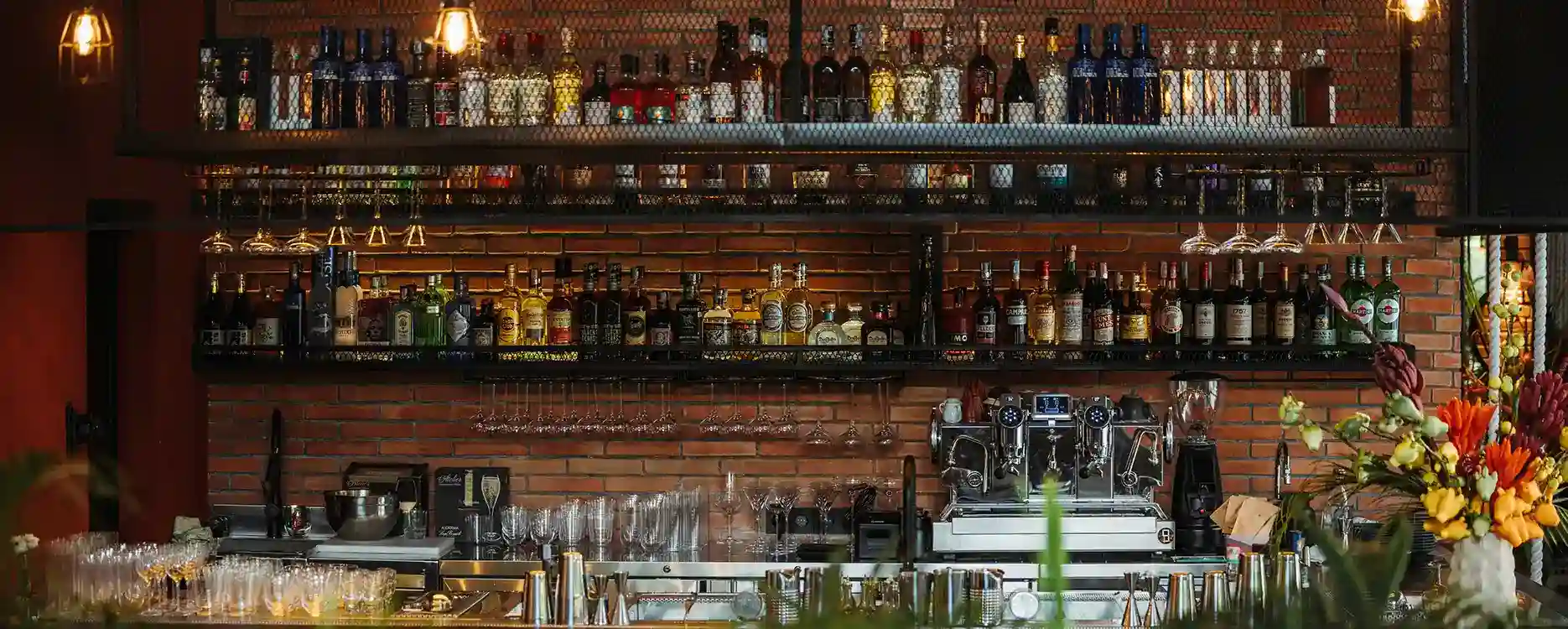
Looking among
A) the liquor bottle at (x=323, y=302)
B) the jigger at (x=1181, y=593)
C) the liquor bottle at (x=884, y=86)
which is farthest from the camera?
the liquor bottle at (x=323, y=302)

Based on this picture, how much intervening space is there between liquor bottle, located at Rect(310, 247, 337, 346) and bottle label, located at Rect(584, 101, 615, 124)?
1.48 meters

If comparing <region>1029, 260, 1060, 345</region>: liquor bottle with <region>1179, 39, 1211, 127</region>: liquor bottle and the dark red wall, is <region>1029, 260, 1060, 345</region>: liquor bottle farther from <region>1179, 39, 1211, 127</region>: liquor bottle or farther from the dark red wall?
the dark red wall

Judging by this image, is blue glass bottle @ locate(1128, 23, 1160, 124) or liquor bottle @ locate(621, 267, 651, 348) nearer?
blue glass bottle @ locate(1128, 23, 1160, 124)

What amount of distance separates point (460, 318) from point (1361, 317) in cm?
287

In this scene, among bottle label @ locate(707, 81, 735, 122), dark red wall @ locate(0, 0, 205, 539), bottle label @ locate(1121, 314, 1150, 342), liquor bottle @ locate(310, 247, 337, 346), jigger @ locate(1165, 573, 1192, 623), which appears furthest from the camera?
liquor bottle @ locate(310, 247, 337, 346)

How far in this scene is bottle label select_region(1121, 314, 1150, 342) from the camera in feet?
15.6

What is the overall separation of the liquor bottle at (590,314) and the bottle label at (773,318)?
52cm

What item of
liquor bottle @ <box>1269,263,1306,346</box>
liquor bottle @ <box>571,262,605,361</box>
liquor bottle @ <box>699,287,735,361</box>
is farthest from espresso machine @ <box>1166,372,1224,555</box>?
liquor bottle @ <box>571,262,605,361</box>

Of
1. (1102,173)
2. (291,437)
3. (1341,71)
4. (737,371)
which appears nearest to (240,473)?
(291,437)

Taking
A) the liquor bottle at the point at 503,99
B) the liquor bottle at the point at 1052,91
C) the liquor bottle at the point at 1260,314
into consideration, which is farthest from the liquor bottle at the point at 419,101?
the liquor bottle at the point at 1260,314

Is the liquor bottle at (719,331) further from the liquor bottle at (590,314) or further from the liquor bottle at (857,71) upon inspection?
the liquor bottle at (857,71)

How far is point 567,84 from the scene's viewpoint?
393 centimetres

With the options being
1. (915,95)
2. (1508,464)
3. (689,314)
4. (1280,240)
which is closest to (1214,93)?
(1280,240)

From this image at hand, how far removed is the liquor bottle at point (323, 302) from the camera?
15.9 feet
